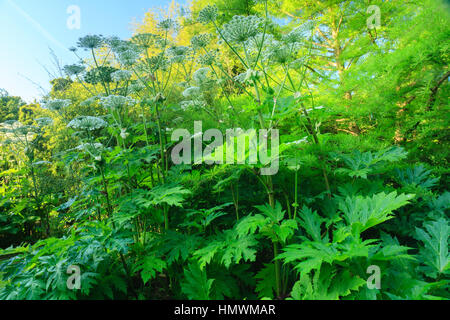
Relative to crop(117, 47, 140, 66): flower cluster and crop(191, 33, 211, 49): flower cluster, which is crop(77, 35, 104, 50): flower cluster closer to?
crop(117, 47, 140, 66): flower cluster

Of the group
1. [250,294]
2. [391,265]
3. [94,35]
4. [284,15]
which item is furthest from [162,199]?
[284,15]

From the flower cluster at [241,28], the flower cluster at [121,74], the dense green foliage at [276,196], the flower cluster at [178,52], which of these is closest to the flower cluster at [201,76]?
the dense green foliage at [276,196]

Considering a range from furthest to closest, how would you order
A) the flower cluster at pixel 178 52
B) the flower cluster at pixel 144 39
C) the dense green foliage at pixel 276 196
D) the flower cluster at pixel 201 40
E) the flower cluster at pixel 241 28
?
the flower cluster at pixel 178 52, the flower cluster at pixel 144 39, the flower cluster at pixel 201 40, the flower cluster at pixel 241 28, the dense green foliage at pixel 276 196

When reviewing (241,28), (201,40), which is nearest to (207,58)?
(201,40)

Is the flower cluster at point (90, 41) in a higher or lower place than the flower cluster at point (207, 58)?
higher

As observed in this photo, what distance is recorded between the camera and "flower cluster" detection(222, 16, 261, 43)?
165 cm

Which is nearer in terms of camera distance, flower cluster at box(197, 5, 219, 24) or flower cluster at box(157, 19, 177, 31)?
flower cluster at box(197, 5, 219, 24)

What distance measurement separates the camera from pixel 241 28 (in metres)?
1.66

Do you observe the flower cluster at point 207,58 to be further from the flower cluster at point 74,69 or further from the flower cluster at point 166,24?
the flower cluster at point 74,69

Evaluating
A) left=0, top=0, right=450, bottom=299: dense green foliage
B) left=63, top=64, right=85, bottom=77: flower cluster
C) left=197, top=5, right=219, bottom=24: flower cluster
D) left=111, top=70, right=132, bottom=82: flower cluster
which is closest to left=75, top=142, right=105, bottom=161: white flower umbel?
left=0, top=0, right=450, bottom=299: dense green foliage

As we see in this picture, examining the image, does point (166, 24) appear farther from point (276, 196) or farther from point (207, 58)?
point (276, 196)

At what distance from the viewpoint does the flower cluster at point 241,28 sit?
165 centimetres

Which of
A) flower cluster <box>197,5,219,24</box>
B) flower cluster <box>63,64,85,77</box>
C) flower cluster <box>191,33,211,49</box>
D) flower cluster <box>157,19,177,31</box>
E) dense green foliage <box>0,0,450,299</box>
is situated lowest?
dense green foliage <box>0,0,450,299</box>
